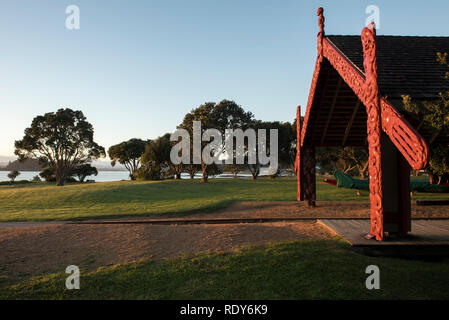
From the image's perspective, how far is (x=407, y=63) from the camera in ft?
30.9

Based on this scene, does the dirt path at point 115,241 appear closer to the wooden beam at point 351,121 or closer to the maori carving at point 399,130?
the maori carving at point 399,130

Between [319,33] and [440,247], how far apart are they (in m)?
8.86

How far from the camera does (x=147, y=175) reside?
42125mm

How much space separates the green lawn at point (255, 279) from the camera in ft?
13.4

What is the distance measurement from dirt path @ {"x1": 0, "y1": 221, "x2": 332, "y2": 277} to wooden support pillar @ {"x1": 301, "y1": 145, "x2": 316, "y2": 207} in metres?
4.80

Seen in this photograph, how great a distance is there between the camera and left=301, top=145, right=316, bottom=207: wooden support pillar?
44.4ft

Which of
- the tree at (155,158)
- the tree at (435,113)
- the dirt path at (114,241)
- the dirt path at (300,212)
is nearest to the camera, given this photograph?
the dirt path at (114,241)

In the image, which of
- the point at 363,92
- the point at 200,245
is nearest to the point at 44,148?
the point at 200,245

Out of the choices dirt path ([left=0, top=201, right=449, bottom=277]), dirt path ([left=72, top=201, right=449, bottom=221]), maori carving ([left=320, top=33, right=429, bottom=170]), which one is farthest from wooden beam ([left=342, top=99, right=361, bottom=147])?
dirt path ([left=0, top=201, right=449, bottom=277])

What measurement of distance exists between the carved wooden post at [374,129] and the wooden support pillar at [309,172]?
7090mm

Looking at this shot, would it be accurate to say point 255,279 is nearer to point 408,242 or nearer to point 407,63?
point 408,242

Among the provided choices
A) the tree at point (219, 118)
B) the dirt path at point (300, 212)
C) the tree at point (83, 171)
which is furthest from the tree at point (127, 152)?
the dirt path at point (300, 212)

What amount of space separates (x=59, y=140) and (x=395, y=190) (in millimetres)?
53649

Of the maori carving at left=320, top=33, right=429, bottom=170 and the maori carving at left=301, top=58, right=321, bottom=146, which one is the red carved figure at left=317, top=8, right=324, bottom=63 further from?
the maori carving at left=320, top=33, right=429, bottom=170
